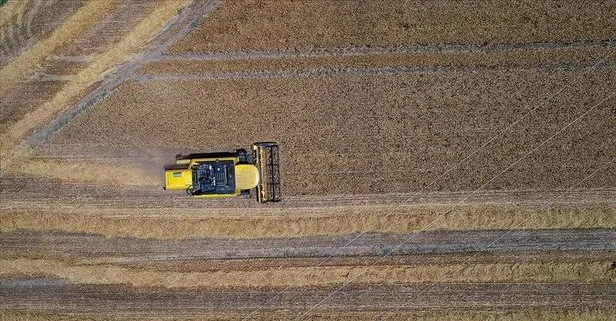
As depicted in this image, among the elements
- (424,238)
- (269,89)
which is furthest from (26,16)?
(424,238)

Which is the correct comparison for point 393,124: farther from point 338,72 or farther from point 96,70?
point 96,70

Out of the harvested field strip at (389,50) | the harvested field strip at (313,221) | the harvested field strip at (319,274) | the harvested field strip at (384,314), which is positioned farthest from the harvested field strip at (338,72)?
the harvested field strip at (384,314)

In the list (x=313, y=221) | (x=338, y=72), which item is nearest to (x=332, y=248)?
(x=313, y=221)

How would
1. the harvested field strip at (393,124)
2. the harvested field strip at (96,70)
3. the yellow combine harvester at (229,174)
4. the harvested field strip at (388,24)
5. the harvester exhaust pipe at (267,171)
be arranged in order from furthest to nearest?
the harvested field strip at (96,70), the harvester exhaust pipe at (267,171), the harvested field strip at (393,124), the harvested field strip at (388,24), the yellow combine harvester at (229,174)

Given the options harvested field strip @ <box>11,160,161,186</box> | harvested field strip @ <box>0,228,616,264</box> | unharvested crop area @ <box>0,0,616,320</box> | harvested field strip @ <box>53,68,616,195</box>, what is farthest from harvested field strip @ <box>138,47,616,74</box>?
harvested field strip @ <box>0,228,616,264</box>

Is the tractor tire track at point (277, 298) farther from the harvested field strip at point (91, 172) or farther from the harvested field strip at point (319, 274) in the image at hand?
the harvested field strip at point (91, 172)
